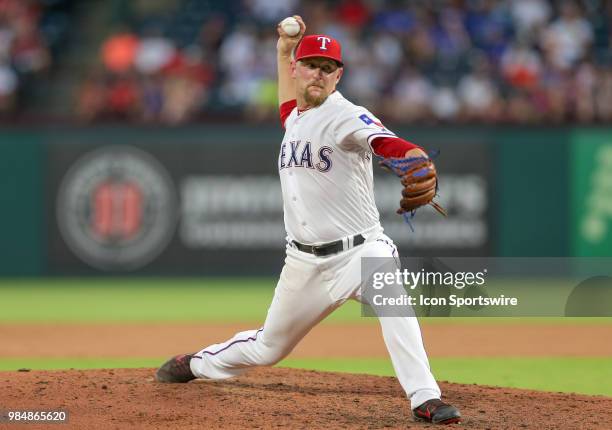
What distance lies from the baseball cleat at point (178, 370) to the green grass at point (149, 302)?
3.93 meters

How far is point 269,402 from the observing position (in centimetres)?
576

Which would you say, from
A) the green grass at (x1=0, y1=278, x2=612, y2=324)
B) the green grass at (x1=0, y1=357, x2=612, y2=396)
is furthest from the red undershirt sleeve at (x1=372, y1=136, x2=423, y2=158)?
the green grass at (x1=0, y1=278, x2=612, y2=324)

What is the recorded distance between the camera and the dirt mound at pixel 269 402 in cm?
524

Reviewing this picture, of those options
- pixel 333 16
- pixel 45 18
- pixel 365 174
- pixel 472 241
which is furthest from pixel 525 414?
pixel 45 18

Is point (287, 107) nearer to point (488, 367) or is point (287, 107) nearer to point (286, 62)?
point (286, 62)

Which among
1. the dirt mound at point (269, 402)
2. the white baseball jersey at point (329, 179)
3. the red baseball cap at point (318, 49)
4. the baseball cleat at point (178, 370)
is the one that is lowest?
the dirt mound at point (269, 402)

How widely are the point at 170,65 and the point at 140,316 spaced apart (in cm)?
541

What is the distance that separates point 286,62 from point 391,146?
1.50m

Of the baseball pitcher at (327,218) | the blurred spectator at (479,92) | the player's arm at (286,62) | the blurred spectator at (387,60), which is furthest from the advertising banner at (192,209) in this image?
the baseball pitcher at (327,218)

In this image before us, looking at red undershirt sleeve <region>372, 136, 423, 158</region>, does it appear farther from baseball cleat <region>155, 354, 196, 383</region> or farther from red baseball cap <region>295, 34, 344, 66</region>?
baseball cleat <region>155, 354, 196, 383</region>

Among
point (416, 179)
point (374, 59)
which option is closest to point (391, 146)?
point (416, 179)

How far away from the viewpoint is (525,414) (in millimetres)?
5551

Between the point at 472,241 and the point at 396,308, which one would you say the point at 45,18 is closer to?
the point at 472,241

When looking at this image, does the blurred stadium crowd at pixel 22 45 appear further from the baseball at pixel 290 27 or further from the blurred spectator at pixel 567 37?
the baseball at pixel 290 27
